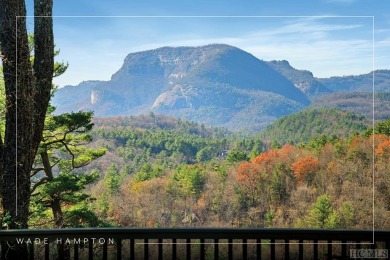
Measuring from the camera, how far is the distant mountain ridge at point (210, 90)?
27.6 meters

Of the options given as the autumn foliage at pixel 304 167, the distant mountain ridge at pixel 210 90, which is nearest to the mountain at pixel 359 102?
the distant mountain ridge at pixel 210 90

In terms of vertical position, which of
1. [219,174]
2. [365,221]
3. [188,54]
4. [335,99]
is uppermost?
[188,54]

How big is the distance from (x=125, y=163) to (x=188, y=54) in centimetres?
1361

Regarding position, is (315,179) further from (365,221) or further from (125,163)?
(125,163)

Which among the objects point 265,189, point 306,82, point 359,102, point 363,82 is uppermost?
point 306,82

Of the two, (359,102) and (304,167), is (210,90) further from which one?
(304,167)

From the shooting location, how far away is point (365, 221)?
1808 cm

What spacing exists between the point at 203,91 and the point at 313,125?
9.27 metres

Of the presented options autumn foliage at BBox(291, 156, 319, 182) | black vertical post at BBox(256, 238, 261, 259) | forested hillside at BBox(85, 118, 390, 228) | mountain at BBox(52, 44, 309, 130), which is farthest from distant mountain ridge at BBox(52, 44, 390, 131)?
black vertical post at BBox(256, 238, 261, 259)

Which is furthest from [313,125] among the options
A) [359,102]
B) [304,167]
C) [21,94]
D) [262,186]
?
[21,94]

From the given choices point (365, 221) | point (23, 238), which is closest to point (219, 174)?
point (365, 221)

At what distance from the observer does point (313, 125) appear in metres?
26.3

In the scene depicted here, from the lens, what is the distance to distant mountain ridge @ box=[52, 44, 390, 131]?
90.6ft

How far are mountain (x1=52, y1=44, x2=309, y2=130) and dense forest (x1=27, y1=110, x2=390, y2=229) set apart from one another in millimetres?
2068
